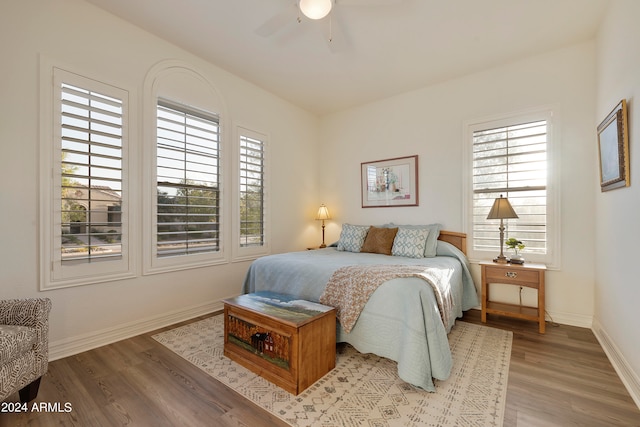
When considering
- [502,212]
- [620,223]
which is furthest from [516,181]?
[620,223]

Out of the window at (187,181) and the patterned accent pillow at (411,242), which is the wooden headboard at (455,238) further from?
the window at (187,181)

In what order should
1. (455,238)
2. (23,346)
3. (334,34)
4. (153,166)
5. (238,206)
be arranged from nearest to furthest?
(23,346) < (334,34) < (153,166) < (455,238) < (238,206)

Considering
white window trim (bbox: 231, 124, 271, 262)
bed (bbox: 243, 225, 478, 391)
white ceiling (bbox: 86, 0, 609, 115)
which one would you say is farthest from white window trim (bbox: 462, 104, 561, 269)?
white window trim (bbox: 231, 124, 271, 262)

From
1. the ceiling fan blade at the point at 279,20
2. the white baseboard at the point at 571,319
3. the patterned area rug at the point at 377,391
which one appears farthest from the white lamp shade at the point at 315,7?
the white baseboard at the point at 571,319

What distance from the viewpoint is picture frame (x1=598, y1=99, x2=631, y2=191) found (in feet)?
6.40

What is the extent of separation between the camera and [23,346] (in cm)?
158

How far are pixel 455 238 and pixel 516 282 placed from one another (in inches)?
33.0

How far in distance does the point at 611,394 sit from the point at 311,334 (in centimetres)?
193

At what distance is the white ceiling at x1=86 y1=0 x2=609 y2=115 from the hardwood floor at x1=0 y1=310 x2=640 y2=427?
2.75m

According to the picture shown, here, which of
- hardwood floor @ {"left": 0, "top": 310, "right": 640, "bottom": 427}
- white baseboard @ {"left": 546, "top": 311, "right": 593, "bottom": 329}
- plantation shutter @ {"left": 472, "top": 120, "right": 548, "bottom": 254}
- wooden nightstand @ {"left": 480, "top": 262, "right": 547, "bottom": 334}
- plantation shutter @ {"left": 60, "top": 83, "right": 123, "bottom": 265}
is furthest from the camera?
plantation shutter @ {"left": 472, "top": 120, "right": 548, "bottom": 254}

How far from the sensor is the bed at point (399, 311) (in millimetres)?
1835

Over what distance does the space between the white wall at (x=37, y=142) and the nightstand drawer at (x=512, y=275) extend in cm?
291

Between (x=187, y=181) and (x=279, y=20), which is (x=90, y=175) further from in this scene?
(x=279, y=20)

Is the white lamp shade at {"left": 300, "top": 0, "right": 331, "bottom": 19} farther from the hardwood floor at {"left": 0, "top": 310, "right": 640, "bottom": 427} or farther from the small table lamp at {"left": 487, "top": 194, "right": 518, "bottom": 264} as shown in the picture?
the hardwood floor at {"left": 0, "top": 310, "right": 640, "bottom": 427}
